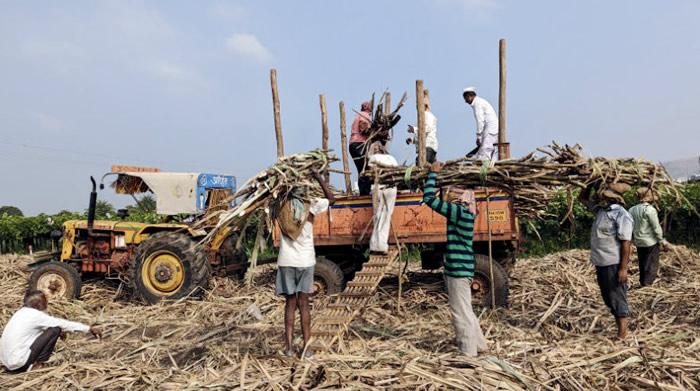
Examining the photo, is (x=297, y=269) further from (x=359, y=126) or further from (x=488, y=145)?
(x=488, y=145)

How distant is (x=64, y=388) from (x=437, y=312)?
425 centimetres

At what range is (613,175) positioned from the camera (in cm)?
519

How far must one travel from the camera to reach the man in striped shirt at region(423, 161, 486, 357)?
4703mm

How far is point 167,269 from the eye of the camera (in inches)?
330

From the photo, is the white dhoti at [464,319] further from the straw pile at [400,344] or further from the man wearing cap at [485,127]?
the man wearing cap at [485,127]

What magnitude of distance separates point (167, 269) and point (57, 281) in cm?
189

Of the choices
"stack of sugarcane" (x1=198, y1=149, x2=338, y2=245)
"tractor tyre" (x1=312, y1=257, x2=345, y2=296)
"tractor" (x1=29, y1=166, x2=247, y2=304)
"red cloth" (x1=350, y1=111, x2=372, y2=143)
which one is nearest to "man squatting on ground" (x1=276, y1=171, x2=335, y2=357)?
"stack of sugarcane" (x1=198, y1=149, x2=338, y2=245)

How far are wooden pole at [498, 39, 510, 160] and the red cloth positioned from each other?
2085mm

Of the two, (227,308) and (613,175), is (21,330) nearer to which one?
(227,308)

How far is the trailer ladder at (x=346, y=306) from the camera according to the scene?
518 centimetres

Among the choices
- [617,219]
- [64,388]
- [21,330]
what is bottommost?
[64,388]

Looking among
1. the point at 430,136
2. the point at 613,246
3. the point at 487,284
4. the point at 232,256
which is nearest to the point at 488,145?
the point at 430,136

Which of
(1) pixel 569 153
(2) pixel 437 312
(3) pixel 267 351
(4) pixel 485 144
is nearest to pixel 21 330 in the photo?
(3) pixel 267 351

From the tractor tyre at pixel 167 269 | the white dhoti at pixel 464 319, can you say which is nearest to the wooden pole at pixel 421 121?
the white dhoti at pixel 464 319
